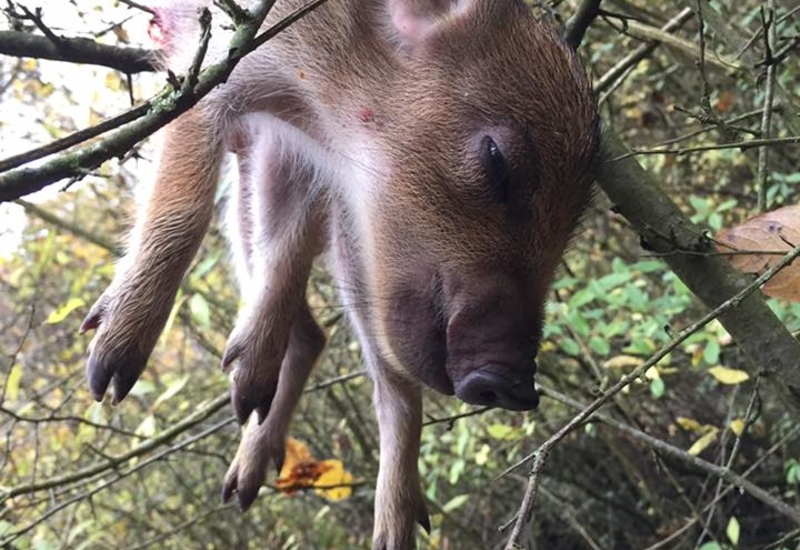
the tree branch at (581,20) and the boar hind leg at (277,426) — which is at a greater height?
the tree branch at (581,20)

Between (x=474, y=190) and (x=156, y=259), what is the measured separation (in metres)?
0.82

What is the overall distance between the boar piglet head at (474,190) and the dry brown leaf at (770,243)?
387 mm

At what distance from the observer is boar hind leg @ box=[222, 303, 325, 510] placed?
2.79 metres

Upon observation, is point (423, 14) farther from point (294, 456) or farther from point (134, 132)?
point (294, 456)

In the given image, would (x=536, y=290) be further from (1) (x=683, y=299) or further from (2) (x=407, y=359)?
(1) (x=683, y=299)

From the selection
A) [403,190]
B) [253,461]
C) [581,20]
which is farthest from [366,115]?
[253,461]

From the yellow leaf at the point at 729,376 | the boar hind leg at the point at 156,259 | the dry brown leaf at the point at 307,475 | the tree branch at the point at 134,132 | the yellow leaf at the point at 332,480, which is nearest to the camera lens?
the tree branch at the point at 134,132

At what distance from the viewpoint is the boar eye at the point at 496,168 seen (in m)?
2.07

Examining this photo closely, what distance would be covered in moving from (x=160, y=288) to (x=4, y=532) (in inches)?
58.7

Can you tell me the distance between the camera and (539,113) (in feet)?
7.11

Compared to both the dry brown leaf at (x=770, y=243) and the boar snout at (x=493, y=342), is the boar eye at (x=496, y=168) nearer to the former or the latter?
the boar snout at (x=493, y=342)

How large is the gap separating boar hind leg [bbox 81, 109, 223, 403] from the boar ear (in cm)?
59

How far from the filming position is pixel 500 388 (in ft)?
6.21

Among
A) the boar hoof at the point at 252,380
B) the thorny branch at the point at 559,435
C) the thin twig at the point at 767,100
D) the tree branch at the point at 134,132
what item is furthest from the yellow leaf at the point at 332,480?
the tree branch at the point at 134,132
